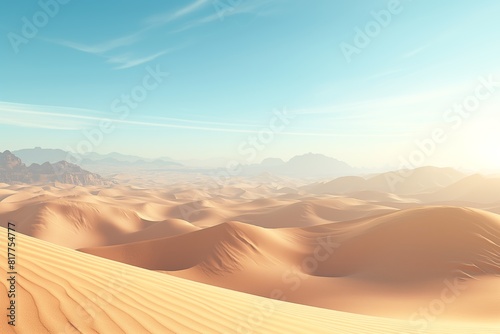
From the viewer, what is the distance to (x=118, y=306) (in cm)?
317

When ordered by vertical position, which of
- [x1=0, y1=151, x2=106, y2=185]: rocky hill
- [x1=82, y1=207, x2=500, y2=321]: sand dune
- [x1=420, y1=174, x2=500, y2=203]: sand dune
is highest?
[x1=420, y1=174, x2=500, y2=203]: sand dune

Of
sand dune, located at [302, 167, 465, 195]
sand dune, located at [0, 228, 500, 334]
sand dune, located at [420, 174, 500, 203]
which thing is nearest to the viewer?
sand dune, located at [0, 228, 500, 334]

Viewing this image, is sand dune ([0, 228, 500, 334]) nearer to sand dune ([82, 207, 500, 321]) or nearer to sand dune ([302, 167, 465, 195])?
sand dune ([82, 207, 500, 321])

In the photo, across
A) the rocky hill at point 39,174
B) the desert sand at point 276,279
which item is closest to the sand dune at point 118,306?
the desert sand at point 276,279

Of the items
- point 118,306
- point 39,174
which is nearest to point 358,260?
point 118,306

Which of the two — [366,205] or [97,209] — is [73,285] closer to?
[97,209]

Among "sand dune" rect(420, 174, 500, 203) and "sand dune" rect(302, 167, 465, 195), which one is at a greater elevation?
"sand dune" rect(302, 167, 465, 195)

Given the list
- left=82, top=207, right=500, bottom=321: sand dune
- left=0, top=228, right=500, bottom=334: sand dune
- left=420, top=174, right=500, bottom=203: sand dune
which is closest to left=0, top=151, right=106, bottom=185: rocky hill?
left=82, top=207, right=500, bottom=321: sand dune

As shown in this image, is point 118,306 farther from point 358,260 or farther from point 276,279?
point 358,260

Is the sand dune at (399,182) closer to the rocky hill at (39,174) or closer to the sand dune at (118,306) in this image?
the rocky hill at (39,174)

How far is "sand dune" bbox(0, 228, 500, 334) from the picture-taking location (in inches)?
105

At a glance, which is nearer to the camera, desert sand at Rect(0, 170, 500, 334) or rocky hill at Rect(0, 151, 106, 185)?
desert sand at Rect(0, 170, 500, 334)

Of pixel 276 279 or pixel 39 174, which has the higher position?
pixel 39 174

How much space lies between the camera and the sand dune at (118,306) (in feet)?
8.72
